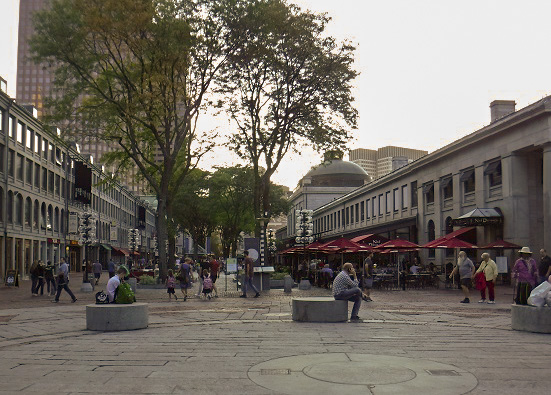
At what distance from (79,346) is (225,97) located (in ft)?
74.3

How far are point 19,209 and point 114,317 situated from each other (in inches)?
1570

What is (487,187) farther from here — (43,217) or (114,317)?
(43,217)

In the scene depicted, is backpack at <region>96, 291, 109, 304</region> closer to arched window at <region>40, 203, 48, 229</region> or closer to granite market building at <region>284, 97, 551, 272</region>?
granite market building at <region>284, 97, 551, 272</region>

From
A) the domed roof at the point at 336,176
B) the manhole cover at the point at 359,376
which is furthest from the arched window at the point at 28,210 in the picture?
the domed roof at the point at 336,176

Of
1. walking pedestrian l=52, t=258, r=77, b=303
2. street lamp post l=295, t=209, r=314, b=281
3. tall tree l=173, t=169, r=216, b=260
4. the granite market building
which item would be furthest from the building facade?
the granite market building

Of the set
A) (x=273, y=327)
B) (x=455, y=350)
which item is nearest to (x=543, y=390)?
(x=455, y=350)

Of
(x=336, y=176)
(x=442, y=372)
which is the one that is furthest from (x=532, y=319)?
(x=336, y=176)

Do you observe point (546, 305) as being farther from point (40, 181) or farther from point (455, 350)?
point (40, 181)

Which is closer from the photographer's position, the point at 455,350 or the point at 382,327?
the point at 455,350

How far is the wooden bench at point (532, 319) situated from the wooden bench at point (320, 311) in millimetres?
3859

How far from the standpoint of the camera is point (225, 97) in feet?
105

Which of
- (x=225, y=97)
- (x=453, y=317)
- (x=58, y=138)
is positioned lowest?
(x=453, y=317)

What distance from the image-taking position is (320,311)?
14.5 meters

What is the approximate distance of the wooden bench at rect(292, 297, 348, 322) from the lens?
1452 centimetres
